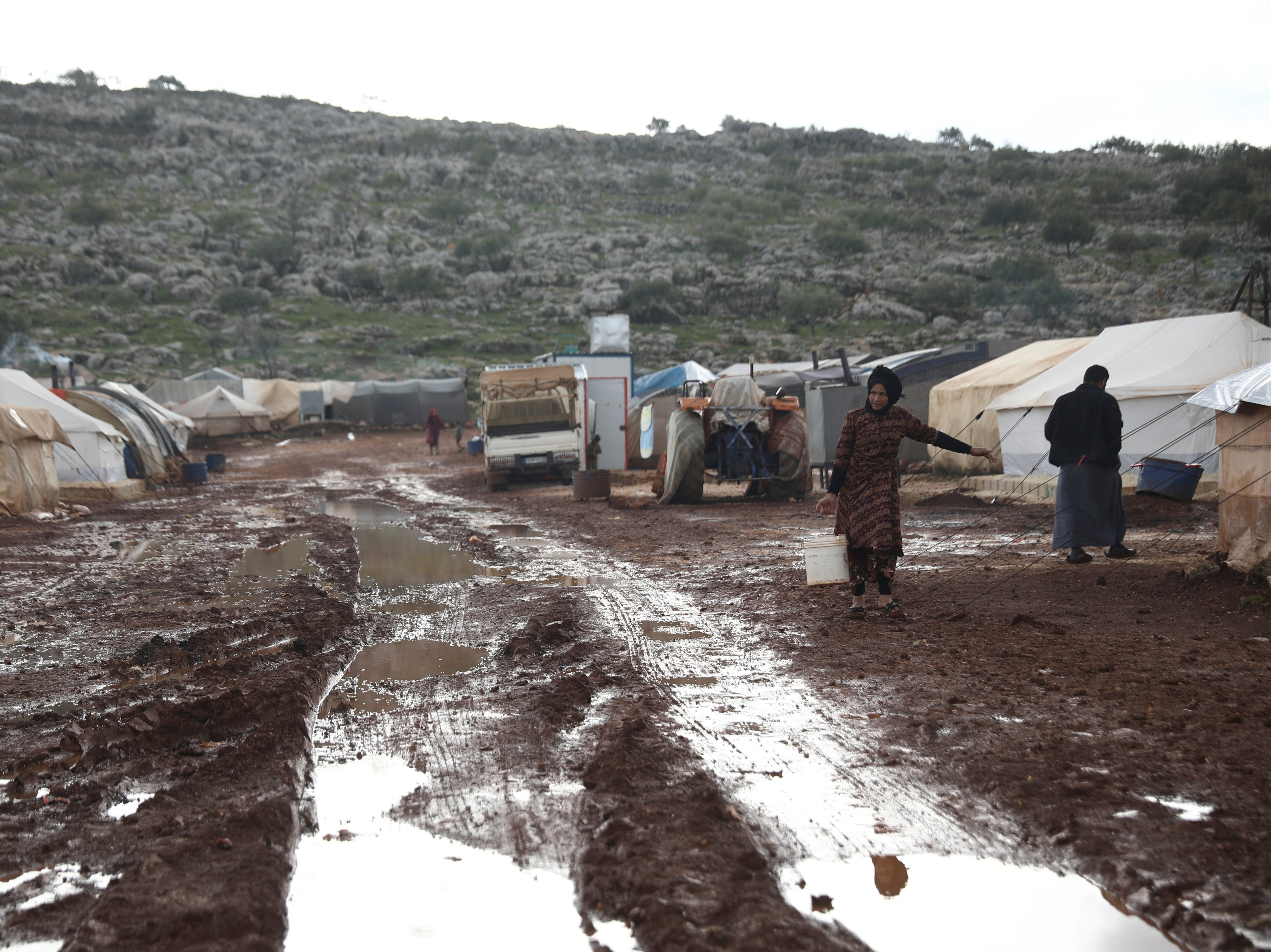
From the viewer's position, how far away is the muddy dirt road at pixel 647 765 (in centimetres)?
295

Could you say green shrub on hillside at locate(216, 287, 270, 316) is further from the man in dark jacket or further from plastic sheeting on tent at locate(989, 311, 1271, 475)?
the man in dark jacket

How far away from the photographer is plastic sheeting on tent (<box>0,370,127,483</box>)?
741 inches

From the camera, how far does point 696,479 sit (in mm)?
16266

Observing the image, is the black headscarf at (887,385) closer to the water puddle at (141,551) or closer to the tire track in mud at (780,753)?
the tire track in mud at (780,753)

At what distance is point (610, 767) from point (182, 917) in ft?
5.70

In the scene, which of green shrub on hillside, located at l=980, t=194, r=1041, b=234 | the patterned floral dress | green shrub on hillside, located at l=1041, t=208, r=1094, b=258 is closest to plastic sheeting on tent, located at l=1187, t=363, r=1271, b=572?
the patterned floral dress

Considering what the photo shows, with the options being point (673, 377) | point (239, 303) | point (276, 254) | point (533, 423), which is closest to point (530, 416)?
point (533, 423)

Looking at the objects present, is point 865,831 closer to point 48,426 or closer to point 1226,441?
point 1226,441

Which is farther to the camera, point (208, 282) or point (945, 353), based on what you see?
point (208, 282)

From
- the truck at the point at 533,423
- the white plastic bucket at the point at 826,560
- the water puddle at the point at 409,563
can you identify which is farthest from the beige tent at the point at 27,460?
the white plastic bucket at the point at 826,560

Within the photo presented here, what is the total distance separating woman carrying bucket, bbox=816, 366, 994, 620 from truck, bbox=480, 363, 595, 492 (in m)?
14.0

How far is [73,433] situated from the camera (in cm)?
Result: 1961

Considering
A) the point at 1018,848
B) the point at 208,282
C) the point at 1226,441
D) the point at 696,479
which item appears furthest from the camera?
the point at 208,282

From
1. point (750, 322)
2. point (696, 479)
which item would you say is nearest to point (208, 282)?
point (750, 322)
